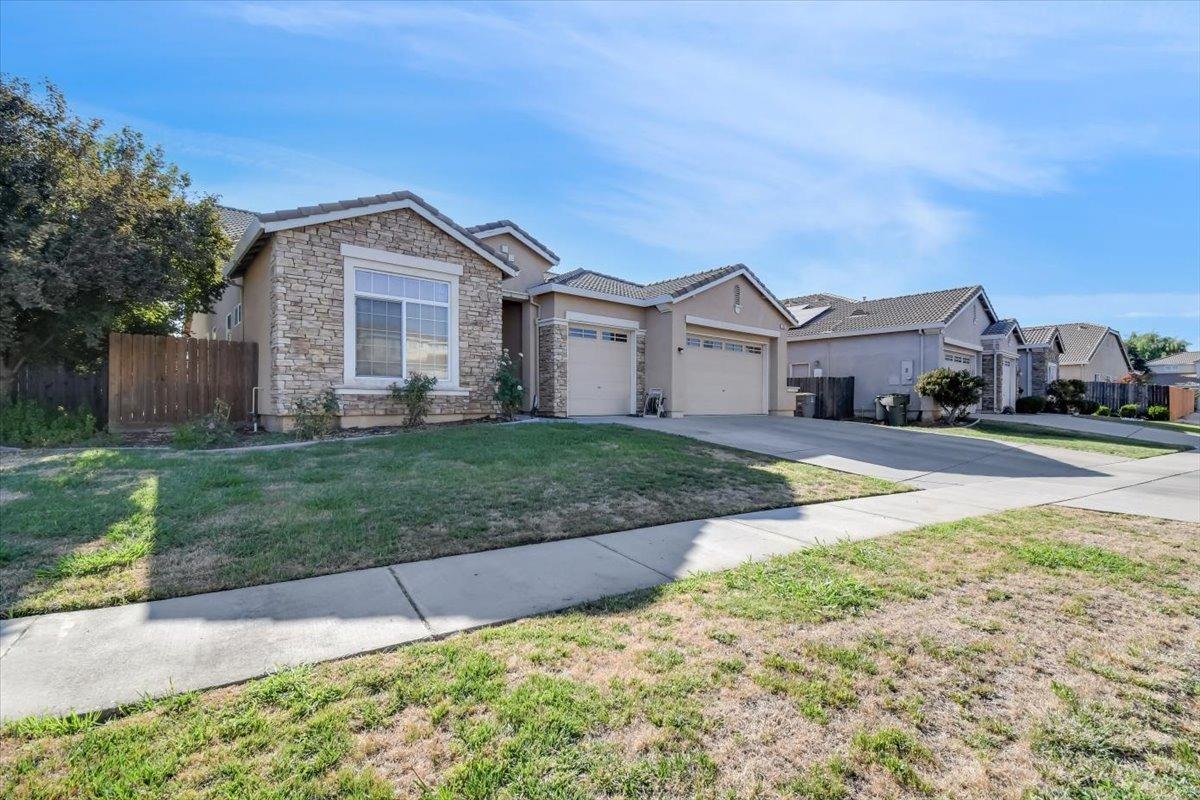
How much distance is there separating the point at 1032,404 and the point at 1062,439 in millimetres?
12488

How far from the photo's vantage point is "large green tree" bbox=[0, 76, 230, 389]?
1011cm

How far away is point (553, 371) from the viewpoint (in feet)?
48.8

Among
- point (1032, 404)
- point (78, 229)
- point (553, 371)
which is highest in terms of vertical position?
point (78, 229)

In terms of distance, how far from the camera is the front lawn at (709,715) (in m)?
2.08

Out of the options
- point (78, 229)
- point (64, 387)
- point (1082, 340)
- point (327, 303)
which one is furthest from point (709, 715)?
point (1082, 340)

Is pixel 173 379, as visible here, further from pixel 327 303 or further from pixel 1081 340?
pixel 1081 340

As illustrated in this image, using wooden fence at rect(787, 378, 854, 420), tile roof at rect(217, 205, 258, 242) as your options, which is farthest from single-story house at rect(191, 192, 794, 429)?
wooden fence at rect(787, 378, 854, 420)

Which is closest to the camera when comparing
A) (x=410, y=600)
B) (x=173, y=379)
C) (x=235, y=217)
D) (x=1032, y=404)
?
(x=410, y=600)

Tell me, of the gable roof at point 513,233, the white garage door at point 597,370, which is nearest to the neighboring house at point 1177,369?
the white garage door at point 597,370

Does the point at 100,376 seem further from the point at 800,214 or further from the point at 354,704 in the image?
the point at 800,214

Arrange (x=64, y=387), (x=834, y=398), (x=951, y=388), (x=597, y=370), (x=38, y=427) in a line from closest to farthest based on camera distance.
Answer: (x=38, y=427) → (x=64, y=387) → (x=597, y=370) → (x=951, y=388) → (x=834, y=398)

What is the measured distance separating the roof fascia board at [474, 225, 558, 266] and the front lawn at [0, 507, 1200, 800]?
15.2m

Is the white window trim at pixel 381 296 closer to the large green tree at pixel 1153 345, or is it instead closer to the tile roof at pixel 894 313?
the tile roof at pixel 894 313

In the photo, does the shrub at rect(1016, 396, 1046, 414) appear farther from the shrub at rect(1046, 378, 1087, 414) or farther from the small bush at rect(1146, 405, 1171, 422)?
the small bush at rect(1146, 405, 1171, 422)
